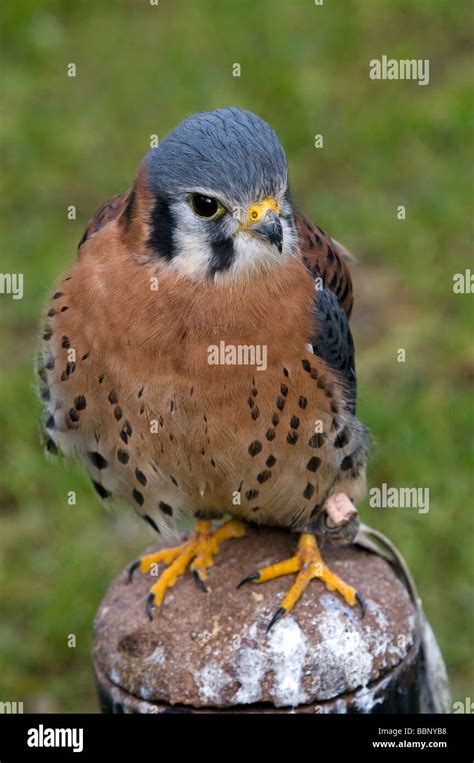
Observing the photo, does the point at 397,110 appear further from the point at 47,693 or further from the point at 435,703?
the point at 435,703

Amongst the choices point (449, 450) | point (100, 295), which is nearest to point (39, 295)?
point (449, 450)

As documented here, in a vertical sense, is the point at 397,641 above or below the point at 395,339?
below

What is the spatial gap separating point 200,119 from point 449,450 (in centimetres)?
379

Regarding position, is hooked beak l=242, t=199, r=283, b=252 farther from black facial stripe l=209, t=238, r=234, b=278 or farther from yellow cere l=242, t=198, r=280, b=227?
black facial stripe l=209, t=238, r=234, b=278

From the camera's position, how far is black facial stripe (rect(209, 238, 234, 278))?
378 cm

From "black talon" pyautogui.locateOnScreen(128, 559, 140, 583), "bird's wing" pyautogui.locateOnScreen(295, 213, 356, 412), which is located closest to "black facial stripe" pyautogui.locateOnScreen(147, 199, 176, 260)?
"bird's wing" pyautogui.locateOnScreen(295, 213, 356, 412)

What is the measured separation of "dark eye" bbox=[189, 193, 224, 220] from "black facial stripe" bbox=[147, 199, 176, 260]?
0.30 feet

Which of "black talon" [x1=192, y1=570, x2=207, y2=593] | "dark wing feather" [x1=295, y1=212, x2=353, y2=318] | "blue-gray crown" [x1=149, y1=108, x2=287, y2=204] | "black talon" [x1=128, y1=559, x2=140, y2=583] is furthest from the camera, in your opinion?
"black talon" [x1=128, y1=559, x2=140, y2=583]

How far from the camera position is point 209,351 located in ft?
12.8

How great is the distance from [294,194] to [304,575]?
4.47 metres

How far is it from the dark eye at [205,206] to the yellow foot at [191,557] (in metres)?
1.35

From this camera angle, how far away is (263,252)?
12.7ft

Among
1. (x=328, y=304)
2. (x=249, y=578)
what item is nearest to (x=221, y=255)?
(x=328, y=304)

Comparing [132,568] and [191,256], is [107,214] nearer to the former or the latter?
[191,256]
